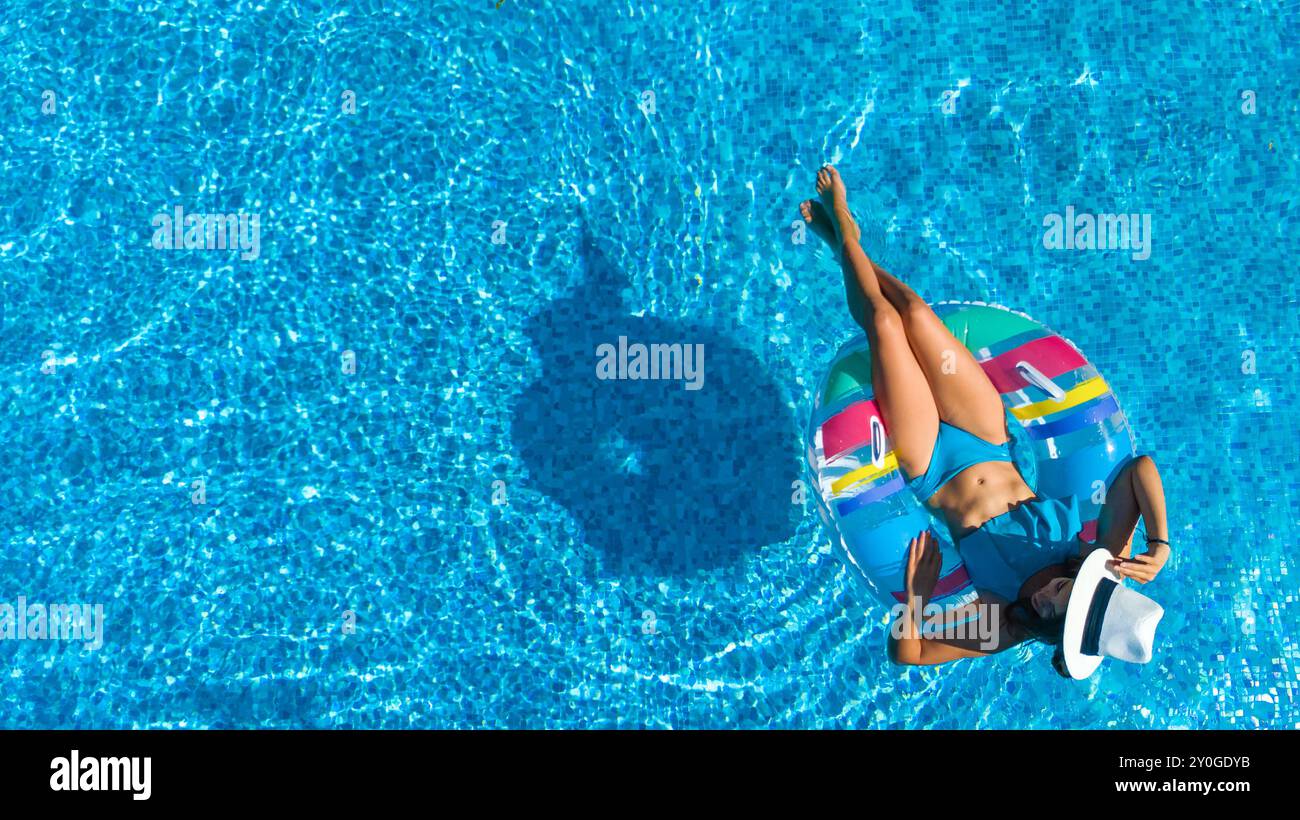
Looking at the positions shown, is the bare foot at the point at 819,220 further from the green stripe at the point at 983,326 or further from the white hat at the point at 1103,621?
the white hat at the point at 1103,621

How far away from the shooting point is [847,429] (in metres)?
4.61

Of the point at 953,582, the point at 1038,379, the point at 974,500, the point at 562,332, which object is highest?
the point at 562,332

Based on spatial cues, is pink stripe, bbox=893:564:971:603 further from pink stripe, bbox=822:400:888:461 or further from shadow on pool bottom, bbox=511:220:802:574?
shadow on pool bottom, bbox=511:220:802:574

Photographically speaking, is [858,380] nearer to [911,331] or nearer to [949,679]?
[911,331]

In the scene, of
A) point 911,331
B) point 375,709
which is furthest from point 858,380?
point 375,709

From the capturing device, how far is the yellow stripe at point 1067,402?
15.6ft

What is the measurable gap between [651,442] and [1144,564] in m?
2.04

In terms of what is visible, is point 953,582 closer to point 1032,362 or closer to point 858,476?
point 858,476

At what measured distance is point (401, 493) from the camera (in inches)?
209

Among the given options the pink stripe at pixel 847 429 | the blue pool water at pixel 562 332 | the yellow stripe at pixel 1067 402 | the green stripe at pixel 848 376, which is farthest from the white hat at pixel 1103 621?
the blue pool water at pixel 562 332

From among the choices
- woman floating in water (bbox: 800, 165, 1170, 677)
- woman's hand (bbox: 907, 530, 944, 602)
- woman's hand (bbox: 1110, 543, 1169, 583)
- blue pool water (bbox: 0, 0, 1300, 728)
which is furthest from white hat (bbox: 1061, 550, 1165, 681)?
blue pool water (bbox: 0, 0, 1300, 728)

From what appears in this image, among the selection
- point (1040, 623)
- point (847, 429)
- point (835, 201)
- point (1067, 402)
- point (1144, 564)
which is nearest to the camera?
point (1040, 623)

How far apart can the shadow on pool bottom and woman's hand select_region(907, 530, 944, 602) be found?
3.16 ft

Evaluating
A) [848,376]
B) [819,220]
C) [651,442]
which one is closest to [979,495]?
[848,376]
